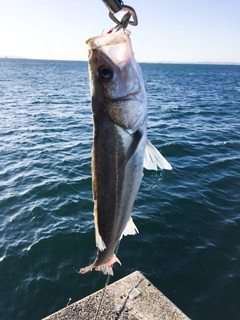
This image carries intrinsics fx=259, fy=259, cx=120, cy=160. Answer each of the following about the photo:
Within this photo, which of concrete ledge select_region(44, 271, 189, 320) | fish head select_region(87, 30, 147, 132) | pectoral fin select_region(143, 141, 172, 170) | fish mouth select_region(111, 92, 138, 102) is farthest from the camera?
concrete ledge select_region(44, 271, 189, 320)

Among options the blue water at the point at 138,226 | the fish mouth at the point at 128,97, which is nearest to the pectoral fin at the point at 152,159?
the fish mouth at the point at 128,97

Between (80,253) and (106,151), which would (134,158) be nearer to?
(106,151)

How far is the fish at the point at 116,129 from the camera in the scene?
2.38m

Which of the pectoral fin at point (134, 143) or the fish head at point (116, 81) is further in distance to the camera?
the pectoral fin at point (134, 143)

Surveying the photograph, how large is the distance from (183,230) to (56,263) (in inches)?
177

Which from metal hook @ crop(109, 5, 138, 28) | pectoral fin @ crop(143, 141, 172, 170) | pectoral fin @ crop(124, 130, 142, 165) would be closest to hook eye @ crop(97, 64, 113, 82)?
metal hook @ crop(109, 5, 138, 28)

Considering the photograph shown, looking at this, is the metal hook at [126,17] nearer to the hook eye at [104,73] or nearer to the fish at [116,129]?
the fish at [116,129]

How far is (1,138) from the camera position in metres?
19.1

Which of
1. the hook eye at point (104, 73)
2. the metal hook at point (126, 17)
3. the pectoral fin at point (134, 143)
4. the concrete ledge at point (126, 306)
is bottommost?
the concrete ledge at point (126, 306)

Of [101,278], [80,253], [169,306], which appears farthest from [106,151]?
[80,253]

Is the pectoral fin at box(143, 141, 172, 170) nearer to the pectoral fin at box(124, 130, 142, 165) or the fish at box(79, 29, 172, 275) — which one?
the fish at box(79, 29, 172, 275)

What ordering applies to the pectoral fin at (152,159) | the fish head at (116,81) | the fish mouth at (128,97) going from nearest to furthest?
the fish head at (116,81) < the fish mouth at (128,97) < the pectoral fin at (152,159)

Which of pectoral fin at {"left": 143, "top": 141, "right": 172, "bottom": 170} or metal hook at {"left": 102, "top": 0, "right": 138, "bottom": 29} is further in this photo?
pectoral fin at {"left": 143, "top": 141, "right": 172, "bottom": 170}

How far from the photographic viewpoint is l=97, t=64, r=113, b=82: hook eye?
2.39 meters
